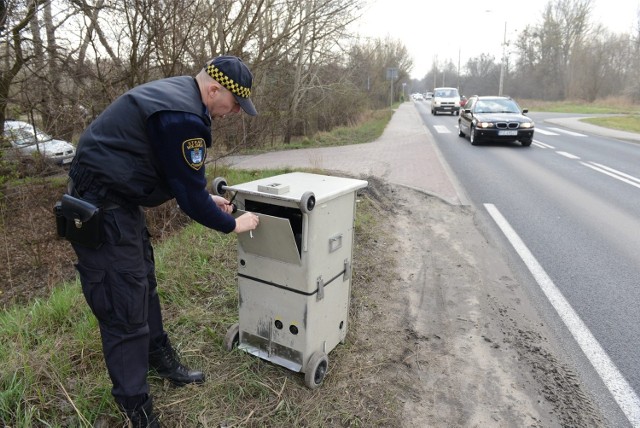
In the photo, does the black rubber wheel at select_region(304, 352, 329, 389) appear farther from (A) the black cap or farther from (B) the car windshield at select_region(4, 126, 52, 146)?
(B) the car windshield at select_region(4, 126, 52, 146)

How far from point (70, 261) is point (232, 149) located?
10.5 ft

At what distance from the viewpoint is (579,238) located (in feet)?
18.9

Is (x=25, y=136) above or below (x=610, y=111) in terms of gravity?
below

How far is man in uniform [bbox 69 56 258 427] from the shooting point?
6.45 ft

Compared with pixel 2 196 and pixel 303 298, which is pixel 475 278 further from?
pixel 2 196

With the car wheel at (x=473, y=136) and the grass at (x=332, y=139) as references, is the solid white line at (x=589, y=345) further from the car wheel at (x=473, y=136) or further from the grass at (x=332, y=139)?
the grass at (x=332, y=139)

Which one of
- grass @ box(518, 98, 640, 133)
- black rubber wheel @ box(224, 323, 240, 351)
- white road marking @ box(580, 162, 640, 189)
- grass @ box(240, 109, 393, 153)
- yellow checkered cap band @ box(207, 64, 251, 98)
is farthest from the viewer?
grass @ box(518, 98, 640, 133)

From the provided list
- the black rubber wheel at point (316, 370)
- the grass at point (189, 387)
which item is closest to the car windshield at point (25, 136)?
the grass at point (189, 387)

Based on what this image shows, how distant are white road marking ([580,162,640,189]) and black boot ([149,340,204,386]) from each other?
9.49 m

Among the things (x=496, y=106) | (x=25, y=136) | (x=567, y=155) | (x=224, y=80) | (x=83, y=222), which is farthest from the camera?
(x=496, y=106)

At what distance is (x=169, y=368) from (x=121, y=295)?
77cm

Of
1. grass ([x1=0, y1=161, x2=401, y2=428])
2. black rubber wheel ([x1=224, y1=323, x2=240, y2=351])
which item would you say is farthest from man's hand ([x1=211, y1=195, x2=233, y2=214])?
grass ([x1=0, y1=161, x2=401, y2=428])

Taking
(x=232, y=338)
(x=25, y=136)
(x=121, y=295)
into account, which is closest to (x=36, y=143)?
(x=25, y=136)

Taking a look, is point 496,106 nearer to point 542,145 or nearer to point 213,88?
point 542,145
